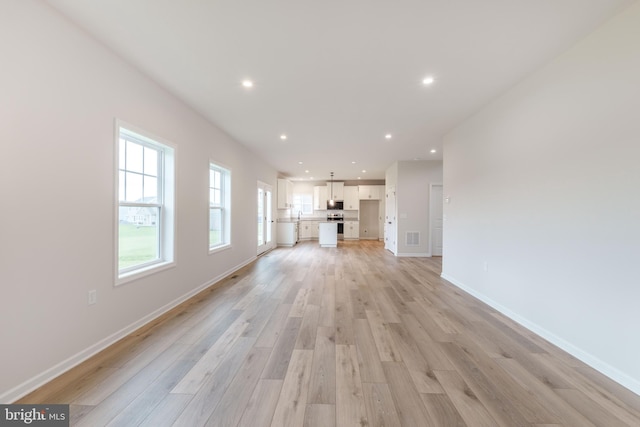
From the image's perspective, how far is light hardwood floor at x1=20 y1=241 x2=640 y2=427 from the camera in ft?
4.91

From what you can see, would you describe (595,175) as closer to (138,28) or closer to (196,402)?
(196,402)

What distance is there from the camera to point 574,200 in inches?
86.9

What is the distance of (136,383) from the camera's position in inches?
69.4

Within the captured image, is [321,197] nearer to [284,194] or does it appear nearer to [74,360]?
[284,194]

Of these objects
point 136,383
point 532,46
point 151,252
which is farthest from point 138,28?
point 532,46

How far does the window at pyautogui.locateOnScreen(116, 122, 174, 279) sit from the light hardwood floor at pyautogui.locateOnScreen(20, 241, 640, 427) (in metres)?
0.74

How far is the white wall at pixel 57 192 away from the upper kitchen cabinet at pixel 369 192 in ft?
28.9

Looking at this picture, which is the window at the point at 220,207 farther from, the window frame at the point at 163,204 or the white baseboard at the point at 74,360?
the white baseboard at the point at 74,360

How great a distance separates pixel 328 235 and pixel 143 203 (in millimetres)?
6709

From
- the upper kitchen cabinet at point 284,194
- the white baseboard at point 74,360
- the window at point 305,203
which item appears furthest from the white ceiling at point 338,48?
the window at point 305,203

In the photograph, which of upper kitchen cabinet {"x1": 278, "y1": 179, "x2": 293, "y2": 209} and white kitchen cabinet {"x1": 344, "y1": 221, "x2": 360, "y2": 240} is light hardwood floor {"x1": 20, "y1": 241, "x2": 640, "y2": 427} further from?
white kitchen cabinet {"x1": 344, "y1": 221, "x2": 360, "y2": 240}

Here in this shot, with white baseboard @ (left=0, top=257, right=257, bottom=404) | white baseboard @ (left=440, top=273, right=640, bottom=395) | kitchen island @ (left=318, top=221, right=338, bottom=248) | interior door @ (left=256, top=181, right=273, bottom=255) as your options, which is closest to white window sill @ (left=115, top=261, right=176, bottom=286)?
white baseboard @ (left=0, top=257, right=257, bottom=404)

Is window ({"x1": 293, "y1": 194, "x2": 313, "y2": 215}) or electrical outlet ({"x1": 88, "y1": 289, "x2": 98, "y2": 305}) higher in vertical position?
window ({"x1": 293, "y1": 194, "x2": 313, "y2": 215})

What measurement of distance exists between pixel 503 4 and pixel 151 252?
4115mm
